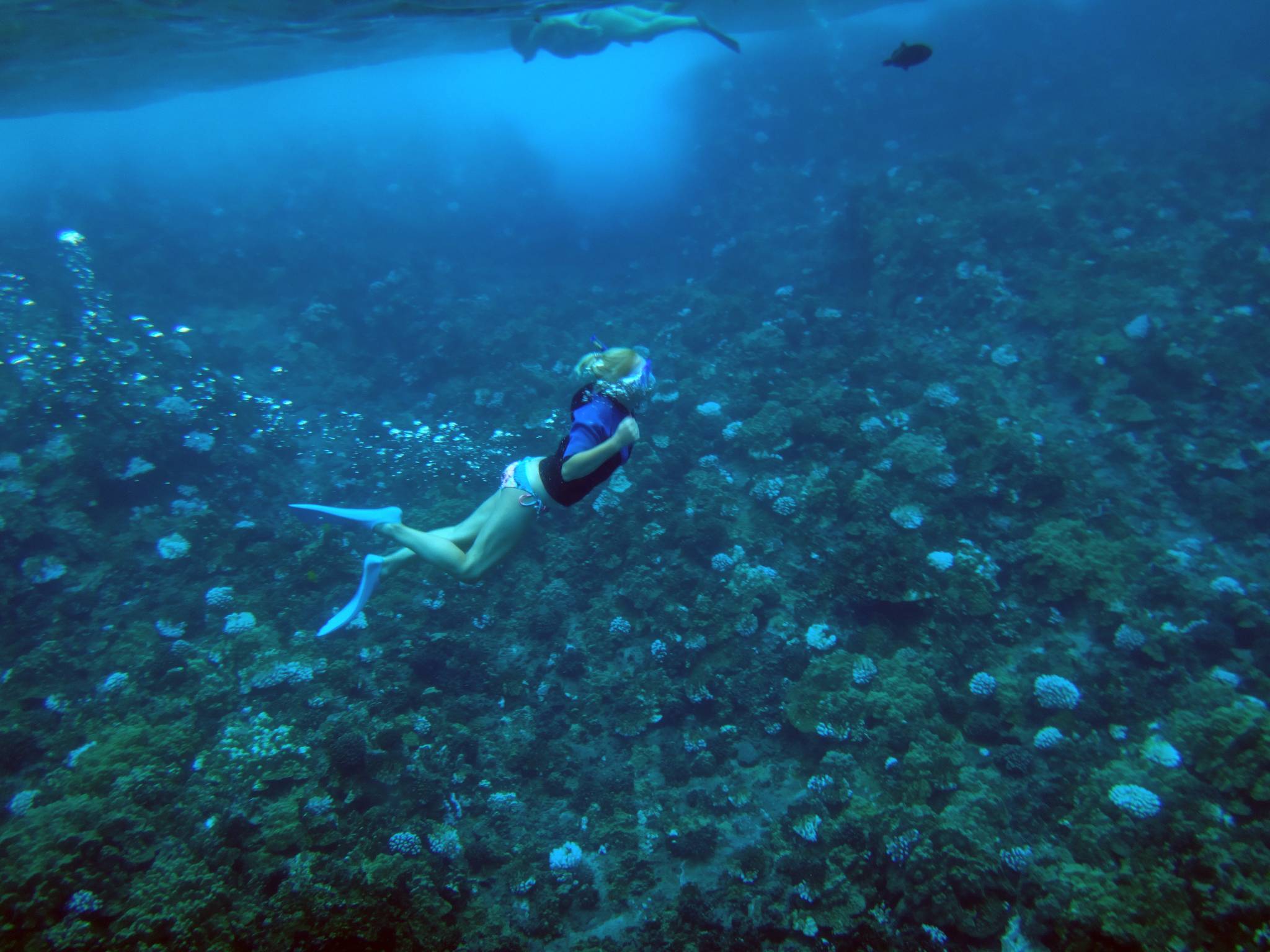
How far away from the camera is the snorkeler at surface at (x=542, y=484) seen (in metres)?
4.51

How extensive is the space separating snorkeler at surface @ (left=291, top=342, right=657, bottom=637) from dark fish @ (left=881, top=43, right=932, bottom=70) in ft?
18.8

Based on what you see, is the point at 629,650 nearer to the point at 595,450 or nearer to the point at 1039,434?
the point at 595,450

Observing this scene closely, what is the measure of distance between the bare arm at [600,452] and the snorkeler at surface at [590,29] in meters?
18.9

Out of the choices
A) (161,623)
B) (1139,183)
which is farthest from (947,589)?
(1139,183)

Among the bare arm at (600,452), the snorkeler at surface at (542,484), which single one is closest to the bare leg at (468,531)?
the snorkeler at surface at (542,484)

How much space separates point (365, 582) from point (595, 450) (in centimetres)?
334

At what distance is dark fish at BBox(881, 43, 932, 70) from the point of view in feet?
22.0

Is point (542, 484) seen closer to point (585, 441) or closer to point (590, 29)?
point (585, 441)

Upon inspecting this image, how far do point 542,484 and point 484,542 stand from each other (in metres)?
0.89


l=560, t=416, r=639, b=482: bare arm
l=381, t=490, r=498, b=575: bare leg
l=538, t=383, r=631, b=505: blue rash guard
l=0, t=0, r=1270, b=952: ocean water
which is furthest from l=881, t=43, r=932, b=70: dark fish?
l=381, t=490, r=498, b=575: bare leg

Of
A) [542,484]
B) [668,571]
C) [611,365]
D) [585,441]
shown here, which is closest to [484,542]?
[542,484]

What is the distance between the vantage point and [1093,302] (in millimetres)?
12289

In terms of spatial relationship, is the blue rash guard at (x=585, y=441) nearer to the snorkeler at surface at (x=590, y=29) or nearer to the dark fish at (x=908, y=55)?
the dark fish at (x=908, y=55)

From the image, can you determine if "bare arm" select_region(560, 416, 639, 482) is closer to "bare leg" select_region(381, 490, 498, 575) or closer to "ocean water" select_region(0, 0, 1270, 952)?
"bare leg" select_region(381, 490, 498, 575)
